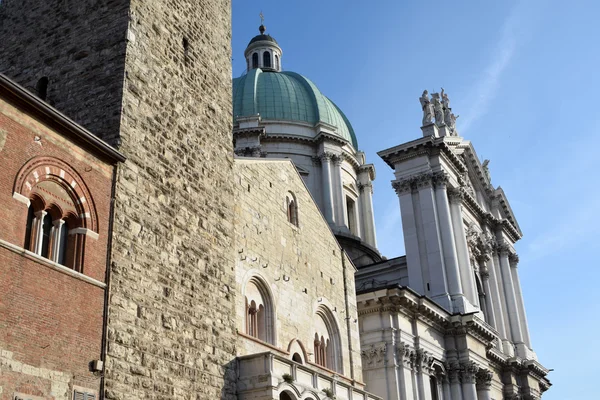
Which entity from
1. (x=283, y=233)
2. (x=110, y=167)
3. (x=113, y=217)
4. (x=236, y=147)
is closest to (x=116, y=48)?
(x=110, y=167)

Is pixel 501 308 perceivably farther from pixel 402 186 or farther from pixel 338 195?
pixel 338 195

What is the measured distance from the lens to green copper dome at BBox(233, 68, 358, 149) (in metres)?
50.4

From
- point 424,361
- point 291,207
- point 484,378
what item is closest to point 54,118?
point 291,207

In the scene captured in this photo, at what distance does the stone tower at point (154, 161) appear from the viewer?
15.3 metres

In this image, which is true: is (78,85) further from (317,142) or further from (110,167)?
(317,142)

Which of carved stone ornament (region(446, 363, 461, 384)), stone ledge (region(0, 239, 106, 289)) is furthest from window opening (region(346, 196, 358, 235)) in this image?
stone ledge (region(0, 239, 106, 289))

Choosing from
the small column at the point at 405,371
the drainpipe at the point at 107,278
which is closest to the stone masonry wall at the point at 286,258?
the drainpipe at the point at 107,278

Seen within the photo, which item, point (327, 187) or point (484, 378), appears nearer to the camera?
point (484, 378)

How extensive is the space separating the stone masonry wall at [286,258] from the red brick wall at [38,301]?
18.9 feet

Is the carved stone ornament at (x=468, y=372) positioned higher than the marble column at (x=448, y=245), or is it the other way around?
the marble column at (x=448, y=245)

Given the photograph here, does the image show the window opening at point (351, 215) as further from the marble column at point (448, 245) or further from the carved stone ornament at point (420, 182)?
the marble column at point (448, 245)

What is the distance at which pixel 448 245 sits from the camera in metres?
38.5

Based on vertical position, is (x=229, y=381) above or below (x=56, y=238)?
below

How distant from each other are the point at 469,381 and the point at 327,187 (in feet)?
57.8
